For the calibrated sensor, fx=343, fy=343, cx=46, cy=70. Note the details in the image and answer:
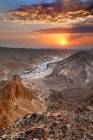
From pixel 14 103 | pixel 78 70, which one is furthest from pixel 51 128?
pixel 78 70

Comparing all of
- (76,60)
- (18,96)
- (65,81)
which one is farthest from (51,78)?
(18,96)

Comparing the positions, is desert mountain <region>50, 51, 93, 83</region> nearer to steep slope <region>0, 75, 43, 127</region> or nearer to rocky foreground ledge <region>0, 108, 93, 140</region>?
steep slope <region>0, 75, 43, 127</region>

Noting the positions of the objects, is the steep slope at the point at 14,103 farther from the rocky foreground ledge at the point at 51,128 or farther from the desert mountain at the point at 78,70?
the desert mountain at the point at 78,70

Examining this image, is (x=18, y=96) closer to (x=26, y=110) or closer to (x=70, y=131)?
(x=26, y=110)

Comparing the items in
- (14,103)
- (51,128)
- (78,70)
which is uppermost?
(78,70)

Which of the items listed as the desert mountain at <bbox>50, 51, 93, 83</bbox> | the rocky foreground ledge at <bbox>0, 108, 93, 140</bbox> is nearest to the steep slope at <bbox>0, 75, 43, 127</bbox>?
the rocky foreground ledge at <bbox>0, 108, 93, 140</bbox>

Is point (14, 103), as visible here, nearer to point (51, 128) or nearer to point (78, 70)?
point (51, 128)
